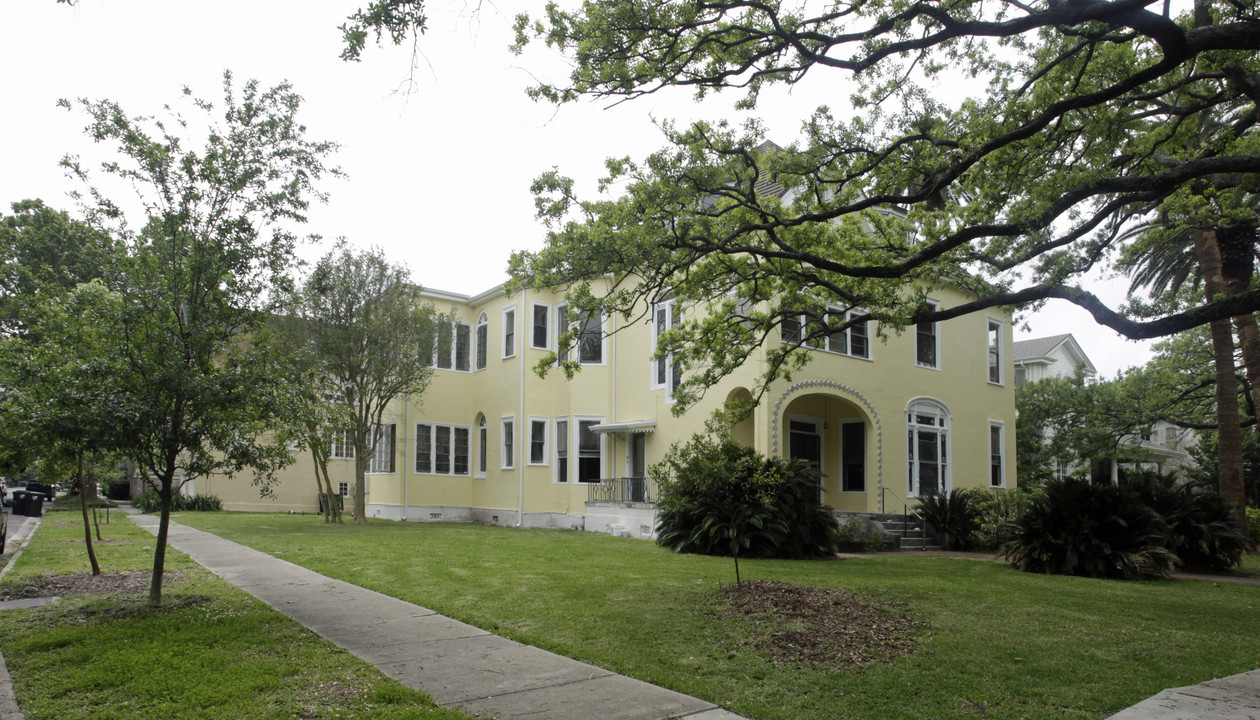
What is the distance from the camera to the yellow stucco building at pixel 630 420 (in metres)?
20.4

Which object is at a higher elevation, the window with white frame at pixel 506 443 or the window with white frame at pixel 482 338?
the window with white frame at pixel 482 338

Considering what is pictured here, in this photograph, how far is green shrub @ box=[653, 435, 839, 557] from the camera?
14539mm

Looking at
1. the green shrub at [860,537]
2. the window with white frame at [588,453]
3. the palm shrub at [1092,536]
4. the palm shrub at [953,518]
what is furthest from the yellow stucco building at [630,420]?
the palm shrub at [1092,536]

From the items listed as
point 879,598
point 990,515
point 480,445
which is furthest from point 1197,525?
point 480,445

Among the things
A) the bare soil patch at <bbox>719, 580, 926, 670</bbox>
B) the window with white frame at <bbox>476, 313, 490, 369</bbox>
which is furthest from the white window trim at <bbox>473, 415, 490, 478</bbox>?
the bare soil patch at <bbox>719, 580, 926, 670</bbox>

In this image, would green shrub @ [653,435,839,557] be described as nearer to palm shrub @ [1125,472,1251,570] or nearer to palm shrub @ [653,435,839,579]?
palm shrub @ [653,435,839,579]

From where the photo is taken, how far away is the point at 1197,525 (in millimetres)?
14195

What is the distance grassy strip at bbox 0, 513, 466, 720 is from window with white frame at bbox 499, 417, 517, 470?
15304 mm

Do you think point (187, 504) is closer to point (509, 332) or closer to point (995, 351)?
point (509, 332)

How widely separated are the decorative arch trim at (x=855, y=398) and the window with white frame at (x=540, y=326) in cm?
821

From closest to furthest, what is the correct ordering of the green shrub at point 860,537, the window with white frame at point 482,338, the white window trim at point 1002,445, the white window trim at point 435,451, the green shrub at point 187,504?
the green shrub at point 860,537
the white window trim at point 1002,445
the white window trim at point 435,451
the window with white frame at point 482,338
the green shrub at point 187,504

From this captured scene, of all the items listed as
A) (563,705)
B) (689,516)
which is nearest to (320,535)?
(689,516)

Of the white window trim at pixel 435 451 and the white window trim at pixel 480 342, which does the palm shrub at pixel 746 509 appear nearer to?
the white window trim at pixel 480 342

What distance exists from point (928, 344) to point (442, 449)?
15.4 m
